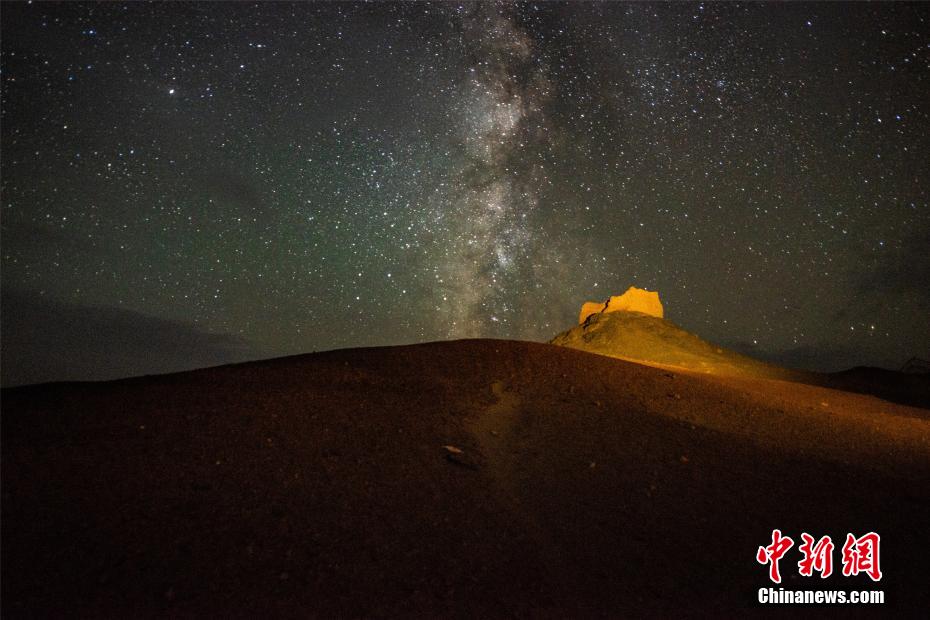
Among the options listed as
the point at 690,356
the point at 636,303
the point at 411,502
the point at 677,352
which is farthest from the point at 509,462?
the point at 636,303

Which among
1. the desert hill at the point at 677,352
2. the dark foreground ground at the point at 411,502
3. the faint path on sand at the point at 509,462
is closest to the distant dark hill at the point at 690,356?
the desert hill at the point at 677,352

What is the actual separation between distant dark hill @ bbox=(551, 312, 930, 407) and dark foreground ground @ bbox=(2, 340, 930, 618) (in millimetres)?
20572

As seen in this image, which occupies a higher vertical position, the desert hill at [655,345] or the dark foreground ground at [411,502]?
the desert hill at [655,345]

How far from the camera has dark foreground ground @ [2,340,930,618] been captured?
168 inches

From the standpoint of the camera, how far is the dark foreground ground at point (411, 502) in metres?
4.27

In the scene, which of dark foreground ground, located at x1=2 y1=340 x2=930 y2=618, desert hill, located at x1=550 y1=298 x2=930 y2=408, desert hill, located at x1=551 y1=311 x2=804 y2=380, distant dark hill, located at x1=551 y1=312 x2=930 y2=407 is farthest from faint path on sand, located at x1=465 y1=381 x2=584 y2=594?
desert hill, located at x1=551 y1=311 x2=804 y2=380

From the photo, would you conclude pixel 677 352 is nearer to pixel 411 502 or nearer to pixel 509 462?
pixel 509 462

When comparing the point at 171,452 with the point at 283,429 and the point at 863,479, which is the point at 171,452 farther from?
the point at 863,479

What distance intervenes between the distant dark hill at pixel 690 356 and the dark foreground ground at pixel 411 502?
20.6 meters

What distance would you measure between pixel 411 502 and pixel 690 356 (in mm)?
35124

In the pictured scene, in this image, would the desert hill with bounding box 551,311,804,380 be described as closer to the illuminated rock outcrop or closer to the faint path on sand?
the illuminated rock outcrop

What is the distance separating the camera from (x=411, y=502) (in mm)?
5805

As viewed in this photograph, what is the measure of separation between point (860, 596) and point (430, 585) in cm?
418

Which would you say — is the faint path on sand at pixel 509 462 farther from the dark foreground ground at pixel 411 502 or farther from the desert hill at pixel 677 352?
the desert hill at pixel 677 352
